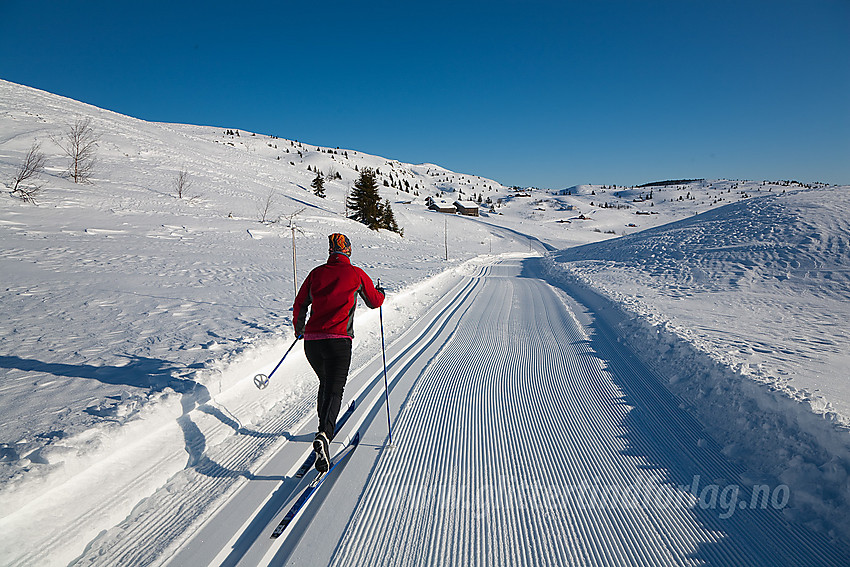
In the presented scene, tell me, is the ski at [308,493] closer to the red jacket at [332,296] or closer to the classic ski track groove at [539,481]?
the classic ski track groove at [539,481]

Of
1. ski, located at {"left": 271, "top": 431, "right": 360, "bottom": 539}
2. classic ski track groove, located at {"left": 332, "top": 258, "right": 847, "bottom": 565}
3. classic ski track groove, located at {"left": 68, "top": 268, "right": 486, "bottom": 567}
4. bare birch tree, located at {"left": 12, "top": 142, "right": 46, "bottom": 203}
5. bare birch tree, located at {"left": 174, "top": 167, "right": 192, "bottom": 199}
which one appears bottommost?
classic ski track groove, located at {"left": 68, "top": 268, "right": 486, "bottom": 567}

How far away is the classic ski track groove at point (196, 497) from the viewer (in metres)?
2.51

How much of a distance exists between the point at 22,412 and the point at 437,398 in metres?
4.11

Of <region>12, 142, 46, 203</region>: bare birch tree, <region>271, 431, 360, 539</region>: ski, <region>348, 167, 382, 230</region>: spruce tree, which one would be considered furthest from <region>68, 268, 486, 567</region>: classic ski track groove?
<region>348, 167, 382, 230</region>: spruce tree

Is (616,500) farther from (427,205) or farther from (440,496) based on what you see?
(427,205)

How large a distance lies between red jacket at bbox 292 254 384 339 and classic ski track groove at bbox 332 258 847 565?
1.34 m

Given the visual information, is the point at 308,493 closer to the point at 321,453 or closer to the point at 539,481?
the point at 321,453

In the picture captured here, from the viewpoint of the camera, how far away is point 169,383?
423 cm

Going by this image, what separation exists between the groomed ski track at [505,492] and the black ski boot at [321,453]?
19 centimetres

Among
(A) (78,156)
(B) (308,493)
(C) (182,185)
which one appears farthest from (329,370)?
(C) (182,185)

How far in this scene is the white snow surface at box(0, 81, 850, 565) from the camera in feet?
9.33

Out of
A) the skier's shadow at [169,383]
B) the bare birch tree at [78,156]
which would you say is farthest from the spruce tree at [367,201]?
the skier's shadow at [169,383]

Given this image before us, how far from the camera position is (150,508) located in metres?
2.90

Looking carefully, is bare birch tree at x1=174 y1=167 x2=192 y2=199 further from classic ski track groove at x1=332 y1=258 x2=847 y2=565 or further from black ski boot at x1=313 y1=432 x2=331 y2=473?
black ski boot at x1=313 y1=432 x2=331 y2=473
